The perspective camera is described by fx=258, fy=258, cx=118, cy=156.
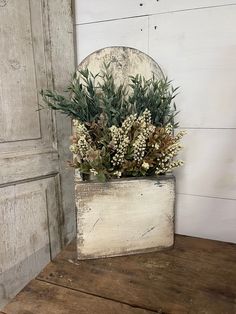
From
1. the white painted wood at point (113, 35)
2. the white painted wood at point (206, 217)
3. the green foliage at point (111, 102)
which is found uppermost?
the white painted wood at point (113, 35)

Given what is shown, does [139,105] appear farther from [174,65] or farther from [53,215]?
[53,215]

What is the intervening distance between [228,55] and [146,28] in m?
0.26

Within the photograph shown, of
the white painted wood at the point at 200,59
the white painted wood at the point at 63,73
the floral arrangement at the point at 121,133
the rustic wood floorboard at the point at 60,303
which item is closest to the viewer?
the rustic wood floorboard at the point at 60,303

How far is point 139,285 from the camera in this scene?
59cm

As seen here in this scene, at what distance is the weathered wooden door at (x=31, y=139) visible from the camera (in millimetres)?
744

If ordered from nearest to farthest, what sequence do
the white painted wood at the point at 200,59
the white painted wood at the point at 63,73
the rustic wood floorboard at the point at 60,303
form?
the rustic wood floorboard at the point at 60,303 < the white painted wood at the point at 200,59 < the white painted wood at the point at 63,73

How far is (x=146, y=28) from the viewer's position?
798mm

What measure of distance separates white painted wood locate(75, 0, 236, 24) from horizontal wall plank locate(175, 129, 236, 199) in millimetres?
358

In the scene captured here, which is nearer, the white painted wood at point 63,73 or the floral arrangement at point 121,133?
the floral arrangement at point 121,133

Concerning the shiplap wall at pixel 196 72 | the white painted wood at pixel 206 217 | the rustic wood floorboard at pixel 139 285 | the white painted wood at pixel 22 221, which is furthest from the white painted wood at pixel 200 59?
the white painted wood at pixel 22 221

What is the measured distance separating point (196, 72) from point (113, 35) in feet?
0.98

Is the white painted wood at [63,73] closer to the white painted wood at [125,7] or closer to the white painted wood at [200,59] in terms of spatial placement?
the white painted wood at [125,7]

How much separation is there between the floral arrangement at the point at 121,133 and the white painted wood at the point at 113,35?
0.70ft

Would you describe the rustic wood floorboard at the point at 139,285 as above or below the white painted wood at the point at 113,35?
below
